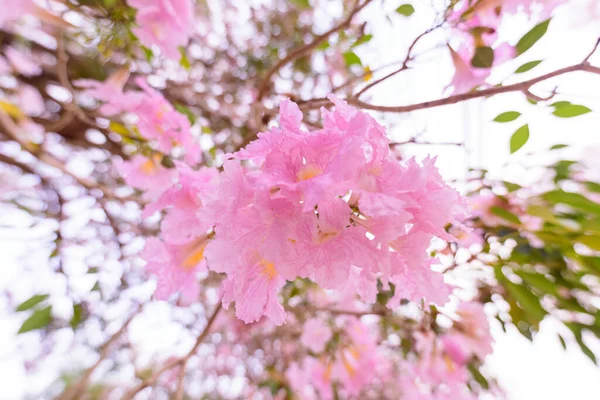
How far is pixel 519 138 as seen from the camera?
61cm

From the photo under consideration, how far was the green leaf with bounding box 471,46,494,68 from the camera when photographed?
53 cm

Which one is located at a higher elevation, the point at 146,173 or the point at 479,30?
the point at 479,30

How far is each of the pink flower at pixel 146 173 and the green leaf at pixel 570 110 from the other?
67 cm

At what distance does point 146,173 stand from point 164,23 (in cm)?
30

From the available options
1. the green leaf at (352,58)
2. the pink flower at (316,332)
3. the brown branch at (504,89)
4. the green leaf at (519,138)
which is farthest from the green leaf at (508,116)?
the pink flower at (316,332)

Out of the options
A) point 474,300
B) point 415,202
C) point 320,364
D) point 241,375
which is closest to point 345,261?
point 415,202

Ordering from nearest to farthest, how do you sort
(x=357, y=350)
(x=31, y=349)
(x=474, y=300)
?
(x=474, y=300) → (x=357, y=350) → (x=31, y=349)

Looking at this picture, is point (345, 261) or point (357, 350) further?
point (357, 350)

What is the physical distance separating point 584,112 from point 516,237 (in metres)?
0.28

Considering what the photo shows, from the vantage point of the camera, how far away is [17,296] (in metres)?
1.92

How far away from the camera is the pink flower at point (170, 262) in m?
0.50

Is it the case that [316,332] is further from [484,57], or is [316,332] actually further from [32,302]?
[484,57]

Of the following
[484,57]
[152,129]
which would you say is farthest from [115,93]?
[484,57]

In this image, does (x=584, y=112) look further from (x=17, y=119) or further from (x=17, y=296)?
(x=17, y=296)
